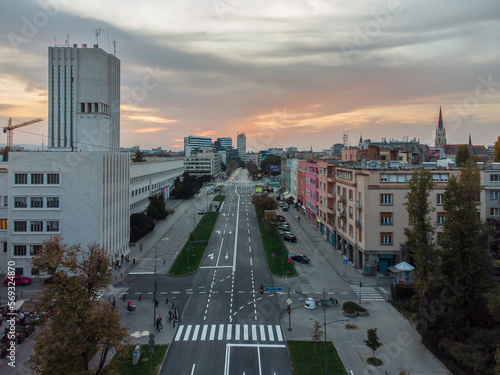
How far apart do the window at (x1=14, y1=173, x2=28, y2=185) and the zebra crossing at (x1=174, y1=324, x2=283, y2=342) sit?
25.0m

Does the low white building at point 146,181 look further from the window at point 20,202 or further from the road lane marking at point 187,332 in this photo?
the road lane marking at point 187,332

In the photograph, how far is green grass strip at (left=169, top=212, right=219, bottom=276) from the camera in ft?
139

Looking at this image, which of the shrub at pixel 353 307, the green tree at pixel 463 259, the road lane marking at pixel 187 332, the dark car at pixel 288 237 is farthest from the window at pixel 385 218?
the road lane marking at pixel 187 332

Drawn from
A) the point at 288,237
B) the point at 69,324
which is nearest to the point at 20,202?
the point at 69,324

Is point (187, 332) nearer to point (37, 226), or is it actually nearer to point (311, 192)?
point (37, 226)

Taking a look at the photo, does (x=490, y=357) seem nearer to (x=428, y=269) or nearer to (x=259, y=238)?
(x=428, y=269)

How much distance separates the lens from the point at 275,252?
49.4 m

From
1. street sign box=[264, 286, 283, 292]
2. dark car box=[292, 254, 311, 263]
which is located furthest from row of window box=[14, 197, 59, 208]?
dark car box=[292, 254, 311, 263]

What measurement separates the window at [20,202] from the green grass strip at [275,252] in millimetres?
28194

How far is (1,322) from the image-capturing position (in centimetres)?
2766

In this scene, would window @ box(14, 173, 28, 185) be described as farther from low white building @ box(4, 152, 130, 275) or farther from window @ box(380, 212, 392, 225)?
window @ box(380, 212, 392, 225)

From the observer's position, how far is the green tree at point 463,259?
24.0 metres

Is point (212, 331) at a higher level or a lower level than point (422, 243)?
Result: lower

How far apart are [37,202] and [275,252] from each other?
96.8 feet
